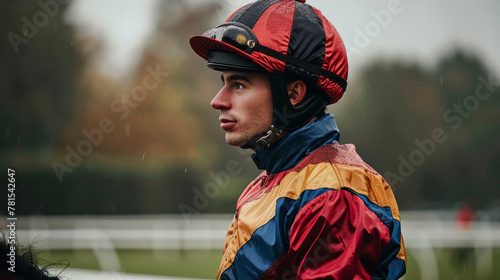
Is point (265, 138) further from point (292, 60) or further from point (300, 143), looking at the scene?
point (292, 60)

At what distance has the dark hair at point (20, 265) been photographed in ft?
5.49

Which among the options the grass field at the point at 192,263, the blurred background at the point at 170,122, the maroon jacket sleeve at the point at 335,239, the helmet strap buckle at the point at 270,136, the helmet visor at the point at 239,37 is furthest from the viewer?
the blurred background at the point at 170,122

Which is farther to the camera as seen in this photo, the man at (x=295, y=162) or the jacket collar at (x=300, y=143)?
the jacket collar at (x=300, y=143)

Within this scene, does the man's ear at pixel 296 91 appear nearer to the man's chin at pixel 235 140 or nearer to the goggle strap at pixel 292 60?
the goggle strap at pixel 292 60

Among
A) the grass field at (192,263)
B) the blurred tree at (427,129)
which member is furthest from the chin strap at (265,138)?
the blurred tree at (427,129)

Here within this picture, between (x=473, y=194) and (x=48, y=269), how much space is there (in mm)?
17549

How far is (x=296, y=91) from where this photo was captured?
6.73 feet

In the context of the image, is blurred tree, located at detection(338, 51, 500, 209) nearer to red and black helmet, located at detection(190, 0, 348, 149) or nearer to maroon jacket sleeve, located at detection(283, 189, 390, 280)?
red and black helmet, located at detection(190, 0, 348, 149)

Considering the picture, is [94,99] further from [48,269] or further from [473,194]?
[48,269]

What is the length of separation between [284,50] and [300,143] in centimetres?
33

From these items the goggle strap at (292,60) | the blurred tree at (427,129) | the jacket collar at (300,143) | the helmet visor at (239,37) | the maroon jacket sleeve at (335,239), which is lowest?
the blurred tree at (427,129)

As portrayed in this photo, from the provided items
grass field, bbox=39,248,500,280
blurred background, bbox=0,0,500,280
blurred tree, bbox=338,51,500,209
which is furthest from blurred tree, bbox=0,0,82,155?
blurred tree, bbox=338,51,500,209

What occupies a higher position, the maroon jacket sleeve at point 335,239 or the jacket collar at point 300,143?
the jacket collar at point 300,143

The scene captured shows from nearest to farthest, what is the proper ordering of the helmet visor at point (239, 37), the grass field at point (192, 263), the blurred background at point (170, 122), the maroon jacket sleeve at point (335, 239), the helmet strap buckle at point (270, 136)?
the maroon jacket sleeve at point (335, 239) → the helmet visor at point (239, 37) → the helmet strap buckle at point (270, 136) → the grass field at point (192, 263) → the blurred background at point (170, 122)
